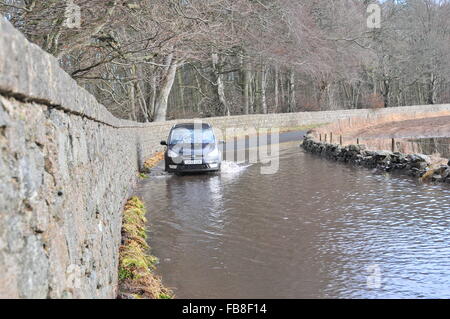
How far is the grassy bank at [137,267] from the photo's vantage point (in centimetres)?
553

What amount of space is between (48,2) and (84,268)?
30.9 ft

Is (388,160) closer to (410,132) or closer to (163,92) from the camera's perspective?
(163,92)

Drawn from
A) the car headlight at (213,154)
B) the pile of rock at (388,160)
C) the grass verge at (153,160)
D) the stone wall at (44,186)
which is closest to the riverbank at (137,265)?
the stone wall at (44,186)

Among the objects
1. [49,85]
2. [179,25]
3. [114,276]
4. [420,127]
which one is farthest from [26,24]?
[420,127]

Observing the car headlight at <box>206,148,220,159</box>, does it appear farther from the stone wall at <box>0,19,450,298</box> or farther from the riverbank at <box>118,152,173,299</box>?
the stone wall at <box>0,19,450,298</box>

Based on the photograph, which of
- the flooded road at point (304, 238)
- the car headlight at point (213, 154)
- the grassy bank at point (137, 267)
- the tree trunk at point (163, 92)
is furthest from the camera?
the tree trunk at point (163, 92)

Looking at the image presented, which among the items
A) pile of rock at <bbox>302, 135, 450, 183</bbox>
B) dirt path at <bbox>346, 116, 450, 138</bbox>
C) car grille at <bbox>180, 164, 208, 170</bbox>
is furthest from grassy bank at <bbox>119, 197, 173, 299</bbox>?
dirt path at <bbox>346, 116, 450, 138</bbox>

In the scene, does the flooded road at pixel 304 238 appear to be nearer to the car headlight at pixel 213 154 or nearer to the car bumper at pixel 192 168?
the car bumper at pixel 192 168

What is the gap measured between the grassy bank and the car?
301 inches

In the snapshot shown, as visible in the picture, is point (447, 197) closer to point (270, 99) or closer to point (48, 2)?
point (48, 2)

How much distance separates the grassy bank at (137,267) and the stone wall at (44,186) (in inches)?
16.8

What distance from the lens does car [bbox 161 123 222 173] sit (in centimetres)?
1683

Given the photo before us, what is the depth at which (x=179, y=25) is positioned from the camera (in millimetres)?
17062

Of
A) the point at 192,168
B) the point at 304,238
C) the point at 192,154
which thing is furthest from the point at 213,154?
the point at 304,238
